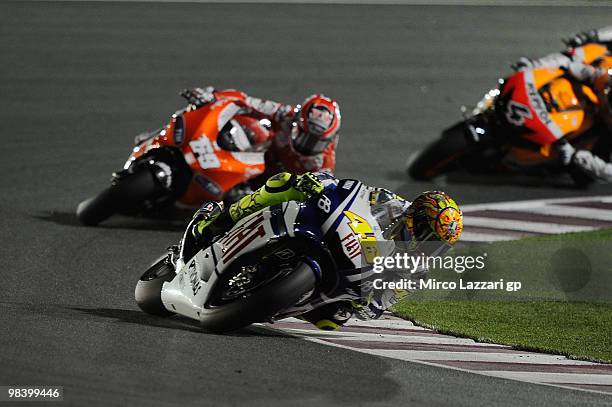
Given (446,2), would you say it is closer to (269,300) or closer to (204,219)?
(204,219)

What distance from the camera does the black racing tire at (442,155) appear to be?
51.2 ft

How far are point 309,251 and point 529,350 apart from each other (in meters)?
1.98

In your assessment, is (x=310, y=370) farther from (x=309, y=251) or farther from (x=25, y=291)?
(x=25, y=291)

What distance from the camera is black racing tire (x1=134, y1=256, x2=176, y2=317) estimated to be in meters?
9.80

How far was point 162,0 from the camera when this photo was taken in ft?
77.4

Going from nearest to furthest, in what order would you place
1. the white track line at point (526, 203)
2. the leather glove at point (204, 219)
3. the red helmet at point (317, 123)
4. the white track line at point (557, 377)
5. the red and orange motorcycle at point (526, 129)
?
the white track line at point (557, 377)
the leather glove at point (204, 219)
the red helmet at point (317, 123)
the white track line at point (526, 203)
the red and orange motorcycle at point (526, 129)

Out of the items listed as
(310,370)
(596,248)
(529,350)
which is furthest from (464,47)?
(310,370)

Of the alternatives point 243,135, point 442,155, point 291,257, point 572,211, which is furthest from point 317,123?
point 291,257

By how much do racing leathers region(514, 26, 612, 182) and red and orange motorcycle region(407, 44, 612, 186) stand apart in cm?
5

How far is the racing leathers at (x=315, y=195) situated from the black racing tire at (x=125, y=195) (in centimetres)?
317

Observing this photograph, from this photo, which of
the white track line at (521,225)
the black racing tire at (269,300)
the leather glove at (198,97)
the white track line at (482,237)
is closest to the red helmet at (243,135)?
the leather glove at (198,97)

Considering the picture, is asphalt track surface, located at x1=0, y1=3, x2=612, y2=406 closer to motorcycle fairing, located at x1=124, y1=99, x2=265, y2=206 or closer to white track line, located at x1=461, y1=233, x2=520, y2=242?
motorcycle fairing, located at x1=124, y1=99, x2=265, y2=206

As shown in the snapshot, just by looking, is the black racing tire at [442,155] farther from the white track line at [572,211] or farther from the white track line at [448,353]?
the white track line at [448,353]

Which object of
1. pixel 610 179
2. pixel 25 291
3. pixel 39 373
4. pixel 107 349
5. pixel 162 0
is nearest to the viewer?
pixel 39 373
